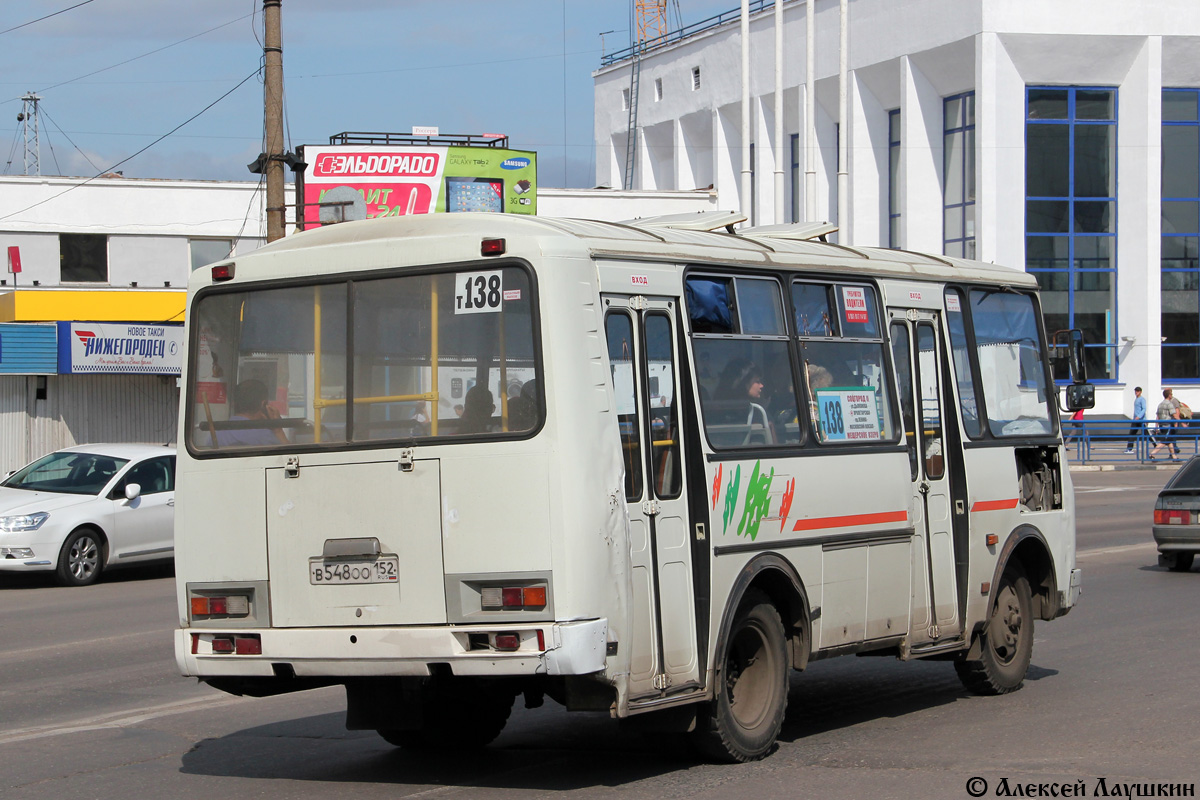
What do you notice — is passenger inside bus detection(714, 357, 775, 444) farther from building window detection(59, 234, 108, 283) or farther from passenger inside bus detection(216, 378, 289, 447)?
building window detection(59, 234, 108, 283)

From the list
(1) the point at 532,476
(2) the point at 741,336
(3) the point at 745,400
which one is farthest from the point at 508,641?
(2) the point at 741,336

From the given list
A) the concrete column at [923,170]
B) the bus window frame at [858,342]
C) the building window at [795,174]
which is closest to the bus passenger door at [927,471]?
the bus window frame at [858,342]

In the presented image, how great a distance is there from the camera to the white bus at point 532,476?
6555mm

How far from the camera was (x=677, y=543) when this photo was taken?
23.1ft

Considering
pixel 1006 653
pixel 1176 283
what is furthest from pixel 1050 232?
pixel 1006 653

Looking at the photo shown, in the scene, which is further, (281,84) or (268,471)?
(281,84)

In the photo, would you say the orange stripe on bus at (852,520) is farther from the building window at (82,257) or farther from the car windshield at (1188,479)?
the building window at (82,257)

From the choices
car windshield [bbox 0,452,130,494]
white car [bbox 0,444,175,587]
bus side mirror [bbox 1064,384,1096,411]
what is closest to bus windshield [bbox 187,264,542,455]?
bus side mirror [bbox 1064,384,1096,411]

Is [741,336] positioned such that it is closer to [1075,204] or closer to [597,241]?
[597,241]

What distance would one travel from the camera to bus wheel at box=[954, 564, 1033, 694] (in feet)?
31.2

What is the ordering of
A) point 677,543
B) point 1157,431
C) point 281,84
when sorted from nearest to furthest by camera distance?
point 677,543 < point 281,84 < point 1157,431

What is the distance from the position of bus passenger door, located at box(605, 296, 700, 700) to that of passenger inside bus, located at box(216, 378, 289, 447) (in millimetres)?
1706

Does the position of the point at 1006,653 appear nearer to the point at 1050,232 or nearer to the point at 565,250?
the point at 565,250

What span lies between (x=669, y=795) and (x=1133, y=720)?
3.24 meters
